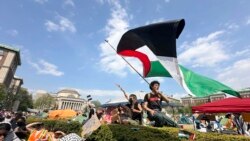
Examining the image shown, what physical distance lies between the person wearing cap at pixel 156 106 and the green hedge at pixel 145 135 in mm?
498

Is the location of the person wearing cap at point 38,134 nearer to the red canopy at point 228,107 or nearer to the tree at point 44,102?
the red canopy at point 228,107

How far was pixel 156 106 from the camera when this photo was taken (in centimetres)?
682

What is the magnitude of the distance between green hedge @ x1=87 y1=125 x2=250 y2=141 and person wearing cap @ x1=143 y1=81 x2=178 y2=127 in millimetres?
498

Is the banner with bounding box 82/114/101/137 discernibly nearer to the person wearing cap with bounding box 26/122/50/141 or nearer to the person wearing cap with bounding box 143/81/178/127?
the person wearing cap with bounding box 26/122/50/141

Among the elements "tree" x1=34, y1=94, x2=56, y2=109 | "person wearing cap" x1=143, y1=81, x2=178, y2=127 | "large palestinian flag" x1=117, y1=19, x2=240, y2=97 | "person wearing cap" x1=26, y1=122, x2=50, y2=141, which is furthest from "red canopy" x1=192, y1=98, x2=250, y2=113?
"tree" x1=34, y1=94, x2=56, y2=109

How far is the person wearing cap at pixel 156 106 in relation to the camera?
6.77m

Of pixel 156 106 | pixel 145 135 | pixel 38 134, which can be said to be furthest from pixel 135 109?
pixel 38 134

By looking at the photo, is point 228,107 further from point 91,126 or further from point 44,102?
point 44,102

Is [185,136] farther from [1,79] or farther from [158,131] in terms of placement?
[1,79]

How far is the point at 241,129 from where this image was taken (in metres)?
10.6

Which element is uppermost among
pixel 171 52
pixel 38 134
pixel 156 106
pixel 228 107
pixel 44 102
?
pixel 44 102

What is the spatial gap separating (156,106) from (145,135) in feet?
3.87

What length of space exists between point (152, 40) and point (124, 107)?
2638 millimetres

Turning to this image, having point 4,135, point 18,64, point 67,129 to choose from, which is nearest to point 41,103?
point 18,64
